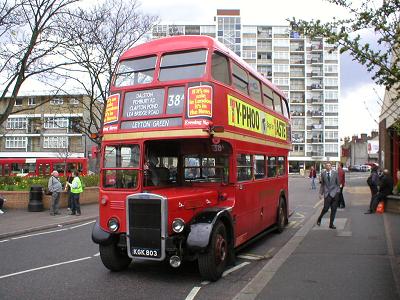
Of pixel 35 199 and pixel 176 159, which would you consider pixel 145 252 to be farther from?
pixel 35 199

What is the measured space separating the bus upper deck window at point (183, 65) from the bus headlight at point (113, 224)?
2.54 metres

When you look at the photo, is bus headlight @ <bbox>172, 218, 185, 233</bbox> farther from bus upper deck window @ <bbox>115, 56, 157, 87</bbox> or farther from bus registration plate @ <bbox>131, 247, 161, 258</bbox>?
bus upper deck window @ <bbox>115, 56, 157, 87</bbox>

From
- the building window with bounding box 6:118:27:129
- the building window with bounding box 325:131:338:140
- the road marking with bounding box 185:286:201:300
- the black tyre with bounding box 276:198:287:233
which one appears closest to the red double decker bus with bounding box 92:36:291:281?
the road marking with bounding box 185:286:201:300

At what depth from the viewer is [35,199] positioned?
18.7 m

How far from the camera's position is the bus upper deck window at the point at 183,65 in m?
7.84

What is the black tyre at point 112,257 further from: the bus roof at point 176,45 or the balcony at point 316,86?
Answer: the balcony at point 316,86

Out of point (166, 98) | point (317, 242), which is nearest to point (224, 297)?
point (166, 98)

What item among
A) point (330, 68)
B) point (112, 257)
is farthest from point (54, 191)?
point (330, 68)

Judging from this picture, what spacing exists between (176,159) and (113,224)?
6.83ft

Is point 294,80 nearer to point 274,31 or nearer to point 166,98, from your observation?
point 274,31

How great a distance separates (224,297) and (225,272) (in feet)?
4.79

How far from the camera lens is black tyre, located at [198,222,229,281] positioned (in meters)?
7.16

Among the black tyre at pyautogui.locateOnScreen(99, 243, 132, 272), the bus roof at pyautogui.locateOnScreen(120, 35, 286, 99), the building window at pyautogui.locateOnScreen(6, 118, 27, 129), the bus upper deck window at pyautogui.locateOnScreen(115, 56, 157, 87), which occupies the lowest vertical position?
the black tyre at pyautogui.locateOnScreen(99, 243, 132, 272)

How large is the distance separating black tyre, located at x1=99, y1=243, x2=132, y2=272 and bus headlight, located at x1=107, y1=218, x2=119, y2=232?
0.40 meters
